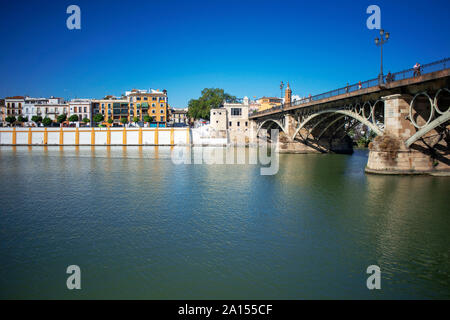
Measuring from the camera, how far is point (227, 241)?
10.1 meters

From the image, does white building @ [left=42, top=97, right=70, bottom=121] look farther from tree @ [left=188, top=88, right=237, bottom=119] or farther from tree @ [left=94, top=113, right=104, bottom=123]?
tree @ [left=188, top=88, right=237, bottom=119]

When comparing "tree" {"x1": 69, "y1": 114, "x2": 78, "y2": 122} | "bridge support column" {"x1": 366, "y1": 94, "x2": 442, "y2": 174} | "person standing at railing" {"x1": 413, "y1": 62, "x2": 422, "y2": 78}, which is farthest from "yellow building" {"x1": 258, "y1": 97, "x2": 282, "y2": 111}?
"person standing at railing" {"x1": 413, "y1": 62, "x2": 422, "y2": 78}

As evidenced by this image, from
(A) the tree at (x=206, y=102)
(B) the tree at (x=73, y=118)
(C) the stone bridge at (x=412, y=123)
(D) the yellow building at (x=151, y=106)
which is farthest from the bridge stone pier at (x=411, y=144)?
(B) the tree at (x=73, y=118)

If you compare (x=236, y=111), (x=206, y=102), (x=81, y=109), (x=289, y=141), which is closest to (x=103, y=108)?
(x=81, y=109)

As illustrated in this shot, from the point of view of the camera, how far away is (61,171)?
27.5 meters

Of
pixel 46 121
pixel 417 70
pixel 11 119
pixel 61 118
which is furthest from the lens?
pixel 11 119

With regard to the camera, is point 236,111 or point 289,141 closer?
point 289,141

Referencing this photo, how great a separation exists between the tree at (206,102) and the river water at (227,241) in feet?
223

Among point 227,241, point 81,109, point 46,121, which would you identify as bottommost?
point 227,241

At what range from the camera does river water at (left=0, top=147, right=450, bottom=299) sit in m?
7.41

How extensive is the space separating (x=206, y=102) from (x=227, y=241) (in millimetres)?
78339

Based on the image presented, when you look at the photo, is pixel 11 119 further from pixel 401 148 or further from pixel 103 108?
pixel 401 148

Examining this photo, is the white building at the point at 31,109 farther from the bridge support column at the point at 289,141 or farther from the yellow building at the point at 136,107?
the bridge support column at the point at 289,141

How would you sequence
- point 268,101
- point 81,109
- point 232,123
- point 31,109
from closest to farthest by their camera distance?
point 232,123 < point 81,109 < point 31,109 < point 268,101
